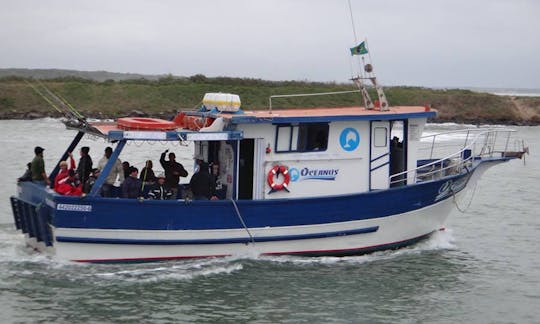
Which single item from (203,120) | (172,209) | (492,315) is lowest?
(492,315)

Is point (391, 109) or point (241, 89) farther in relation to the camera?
point (241, 89)

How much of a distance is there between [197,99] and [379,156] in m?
45.1

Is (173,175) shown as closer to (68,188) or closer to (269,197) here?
(269,197)

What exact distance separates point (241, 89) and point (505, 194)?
126ft

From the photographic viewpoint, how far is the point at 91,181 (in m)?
15.8

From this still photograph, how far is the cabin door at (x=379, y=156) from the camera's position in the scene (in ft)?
53.7

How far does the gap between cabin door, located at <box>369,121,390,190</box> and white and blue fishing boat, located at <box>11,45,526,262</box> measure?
0.02m

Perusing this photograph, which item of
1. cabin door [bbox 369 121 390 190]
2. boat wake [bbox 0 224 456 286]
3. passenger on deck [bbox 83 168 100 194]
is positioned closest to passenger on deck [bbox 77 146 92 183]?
passenger on deck [bbox 83 168 100 194]

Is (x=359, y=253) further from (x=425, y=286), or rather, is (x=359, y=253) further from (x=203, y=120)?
(x=203, y=120)

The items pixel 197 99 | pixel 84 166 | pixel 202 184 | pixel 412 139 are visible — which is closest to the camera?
pixel 202 184

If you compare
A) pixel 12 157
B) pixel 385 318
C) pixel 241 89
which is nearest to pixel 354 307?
pixel 385 318

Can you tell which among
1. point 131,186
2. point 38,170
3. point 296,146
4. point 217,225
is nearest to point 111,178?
point 131,186

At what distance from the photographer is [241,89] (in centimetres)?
6238

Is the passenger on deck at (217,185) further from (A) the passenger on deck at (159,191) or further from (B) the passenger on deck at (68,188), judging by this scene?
(B) the passenger on deck at (68,188)
